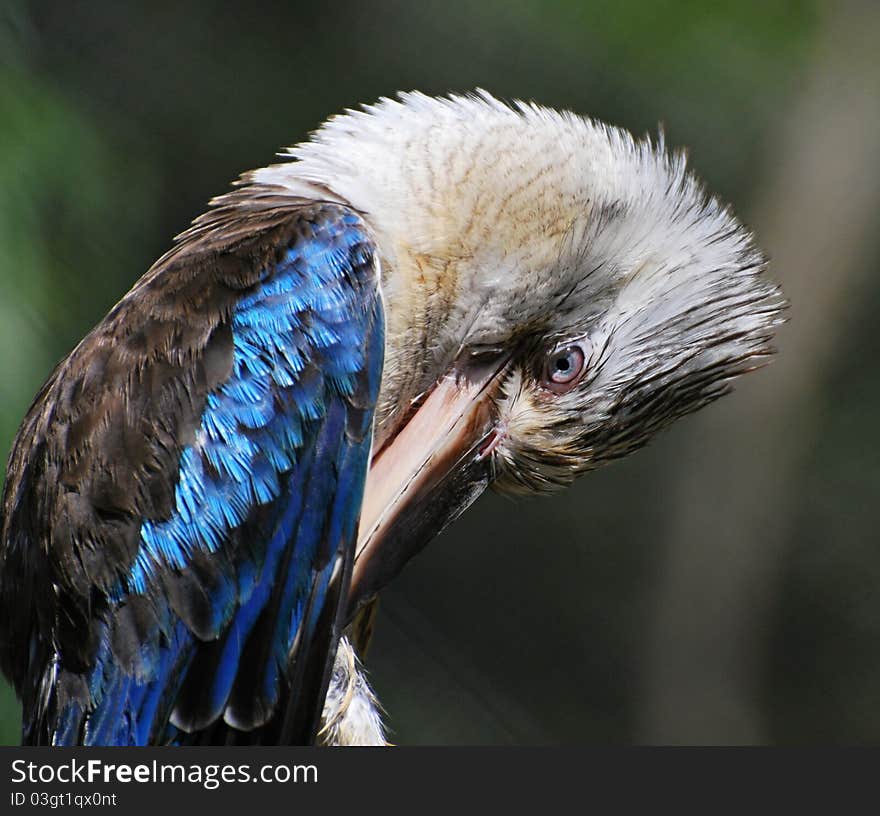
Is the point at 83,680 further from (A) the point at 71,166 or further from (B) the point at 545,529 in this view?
(B) the point at 545,529

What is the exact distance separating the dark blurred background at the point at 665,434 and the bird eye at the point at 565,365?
92.0 inches

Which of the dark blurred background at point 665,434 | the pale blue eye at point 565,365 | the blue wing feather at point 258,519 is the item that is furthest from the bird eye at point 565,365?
the dark blurred background at point 665,434

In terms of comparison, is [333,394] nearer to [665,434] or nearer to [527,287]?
[527,287]

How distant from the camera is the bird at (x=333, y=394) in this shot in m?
2.02

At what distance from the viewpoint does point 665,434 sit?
550 centimetres

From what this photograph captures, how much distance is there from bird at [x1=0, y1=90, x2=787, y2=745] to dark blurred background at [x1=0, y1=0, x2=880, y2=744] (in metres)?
2.30

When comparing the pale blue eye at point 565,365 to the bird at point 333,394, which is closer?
the bird at point 333,394

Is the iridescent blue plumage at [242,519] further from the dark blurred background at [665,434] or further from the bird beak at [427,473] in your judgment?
the dark blurred background at [665,434]

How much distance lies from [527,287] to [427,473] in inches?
15.1

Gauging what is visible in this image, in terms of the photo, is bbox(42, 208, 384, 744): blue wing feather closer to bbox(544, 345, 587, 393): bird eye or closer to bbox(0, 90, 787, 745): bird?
bbox(0, 90, 787, 745): bird

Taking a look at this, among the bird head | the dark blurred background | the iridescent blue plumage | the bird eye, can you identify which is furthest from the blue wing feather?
the dark blurred background

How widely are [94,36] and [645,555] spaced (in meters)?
3.07

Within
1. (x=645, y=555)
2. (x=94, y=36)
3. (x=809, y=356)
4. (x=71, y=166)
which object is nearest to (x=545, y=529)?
(x=645, y=555)

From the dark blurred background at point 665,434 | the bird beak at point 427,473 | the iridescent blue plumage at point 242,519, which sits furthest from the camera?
the dark blurred background at point 665,434
